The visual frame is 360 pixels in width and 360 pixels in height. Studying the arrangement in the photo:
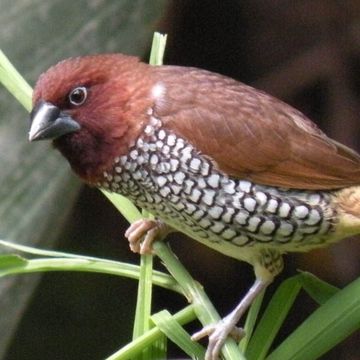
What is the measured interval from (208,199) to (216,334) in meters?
0.20

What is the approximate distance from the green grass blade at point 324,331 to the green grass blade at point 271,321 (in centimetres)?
2

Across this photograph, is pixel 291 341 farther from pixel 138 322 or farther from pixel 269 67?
pixel 269 67

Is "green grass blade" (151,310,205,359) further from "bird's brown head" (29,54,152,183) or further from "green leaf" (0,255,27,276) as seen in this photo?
"bird's brown head" (29,54,152,183)

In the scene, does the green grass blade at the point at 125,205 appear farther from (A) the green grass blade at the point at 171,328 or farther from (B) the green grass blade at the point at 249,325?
(A) the green grass blade at the point at 171,328

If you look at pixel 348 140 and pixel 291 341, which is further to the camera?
pixel 348 140

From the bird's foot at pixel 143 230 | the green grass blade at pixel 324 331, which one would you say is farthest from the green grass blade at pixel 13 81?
the green grass blade at pixel 324 331

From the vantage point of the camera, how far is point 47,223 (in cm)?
292

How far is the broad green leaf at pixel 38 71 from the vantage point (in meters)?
2.77

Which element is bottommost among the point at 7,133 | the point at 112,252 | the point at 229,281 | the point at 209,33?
the point at 229,281

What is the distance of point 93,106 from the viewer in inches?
78.7

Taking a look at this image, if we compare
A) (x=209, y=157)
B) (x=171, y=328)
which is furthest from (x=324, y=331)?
(x=209, y=157)

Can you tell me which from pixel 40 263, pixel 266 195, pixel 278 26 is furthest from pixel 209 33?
pixel 40 263

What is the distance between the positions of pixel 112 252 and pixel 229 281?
32 cm

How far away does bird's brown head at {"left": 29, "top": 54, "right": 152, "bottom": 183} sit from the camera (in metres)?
1.93
